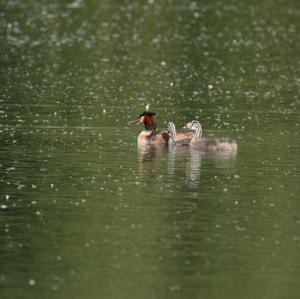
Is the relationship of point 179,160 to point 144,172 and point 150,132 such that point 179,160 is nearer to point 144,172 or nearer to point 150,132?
point 144,172

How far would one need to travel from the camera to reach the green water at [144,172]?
46.2ft

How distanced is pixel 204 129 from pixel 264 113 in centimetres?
261

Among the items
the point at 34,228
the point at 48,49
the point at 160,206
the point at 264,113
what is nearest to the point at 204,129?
the point at 264,113

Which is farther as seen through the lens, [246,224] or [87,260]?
[246,224]

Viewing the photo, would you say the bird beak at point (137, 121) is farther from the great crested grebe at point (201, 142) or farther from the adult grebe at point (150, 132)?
the great crested grebe at point (201, 142)

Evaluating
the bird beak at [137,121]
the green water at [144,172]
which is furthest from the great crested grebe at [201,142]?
the bird beak at [137,121]

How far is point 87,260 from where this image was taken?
1448 cm

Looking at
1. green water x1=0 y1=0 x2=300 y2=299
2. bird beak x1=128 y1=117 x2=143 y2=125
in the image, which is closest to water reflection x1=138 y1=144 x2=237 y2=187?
green water x1=0 y1=0 x2=300 y2=299

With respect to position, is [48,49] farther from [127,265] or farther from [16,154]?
[127,265]

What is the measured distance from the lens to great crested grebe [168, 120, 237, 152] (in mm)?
21734

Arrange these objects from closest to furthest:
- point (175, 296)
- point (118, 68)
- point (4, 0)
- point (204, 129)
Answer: point (175, 296) < point (204, 129) < point (118, 68) < point (4, 0)

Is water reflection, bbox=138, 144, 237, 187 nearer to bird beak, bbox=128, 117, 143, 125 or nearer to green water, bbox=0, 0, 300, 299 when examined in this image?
green water, bbox=0, 0, 300, 299

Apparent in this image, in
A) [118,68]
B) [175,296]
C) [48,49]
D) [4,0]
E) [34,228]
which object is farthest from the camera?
[4,0]

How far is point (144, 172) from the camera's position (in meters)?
19.9
